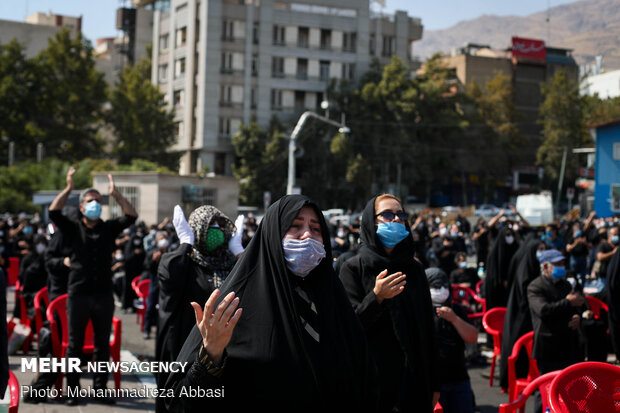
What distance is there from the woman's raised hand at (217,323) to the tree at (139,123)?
48.6 meters

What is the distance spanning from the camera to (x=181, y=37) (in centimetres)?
5597

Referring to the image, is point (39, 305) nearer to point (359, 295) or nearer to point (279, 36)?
point (359, 295)

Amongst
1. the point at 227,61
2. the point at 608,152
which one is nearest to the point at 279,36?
the point at 227,61

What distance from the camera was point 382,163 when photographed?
56.6m

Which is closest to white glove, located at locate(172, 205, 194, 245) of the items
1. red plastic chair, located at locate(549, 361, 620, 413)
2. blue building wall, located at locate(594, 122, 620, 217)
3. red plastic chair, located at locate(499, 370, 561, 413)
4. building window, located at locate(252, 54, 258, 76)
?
red plastic chair, located at locate(499, 370, 561, 413)

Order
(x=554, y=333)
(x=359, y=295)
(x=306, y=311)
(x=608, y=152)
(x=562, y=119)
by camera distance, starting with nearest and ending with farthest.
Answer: (x=306, y=311), (x=359, y=295), (x=554, y=333), (x=608, y=152), (x=562, y=119)

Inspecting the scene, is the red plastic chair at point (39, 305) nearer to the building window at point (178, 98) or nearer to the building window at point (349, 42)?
the building window at point (178, 98)

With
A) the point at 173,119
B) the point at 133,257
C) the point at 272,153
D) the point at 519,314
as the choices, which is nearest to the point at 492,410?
the point at 519,314

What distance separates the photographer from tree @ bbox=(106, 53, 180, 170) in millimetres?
50375

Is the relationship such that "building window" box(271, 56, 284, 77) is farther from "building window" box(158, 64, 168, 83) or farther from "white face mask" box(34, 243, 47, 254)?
"white face mask" box(34, 243, 47, 254)

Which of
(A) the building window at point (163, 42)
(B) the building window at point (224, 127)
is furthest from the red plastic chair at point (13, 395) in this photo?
(A) the building window at point (163, 42)

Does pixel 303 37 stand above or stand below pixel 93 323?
above

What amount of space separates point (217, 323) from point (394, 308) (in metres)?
1.44

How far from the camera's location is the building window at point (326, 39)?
56.1 metres
